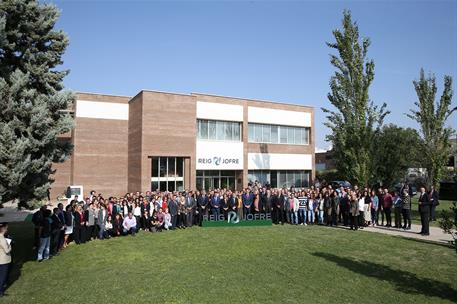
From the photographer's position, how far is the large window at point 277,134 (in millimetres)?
37000

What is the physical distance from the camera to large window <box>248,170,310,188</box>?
3697 cm

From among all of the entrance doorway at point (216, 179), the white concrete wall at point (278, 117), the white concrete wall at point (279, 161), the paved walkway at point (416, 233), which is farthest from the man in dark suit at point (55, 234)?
the white concrete wall at point (278, 117)

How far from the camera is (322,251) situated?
12.5m

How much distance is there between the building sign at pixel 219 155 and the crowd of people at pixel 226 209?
13.7m

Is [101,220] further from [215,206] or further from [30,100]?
[30,100]

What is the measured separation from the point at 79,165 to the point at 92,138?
2.73 metres

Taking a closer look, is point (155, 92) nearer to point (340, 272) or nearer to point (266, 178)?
point (266, 178)

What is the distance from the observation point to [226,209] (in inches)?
753

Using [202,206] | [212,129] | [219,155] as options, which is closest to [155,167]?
[219,155]

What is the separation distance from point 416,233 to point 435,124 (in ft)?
29.4

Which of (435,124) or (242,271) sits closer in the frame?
(242,271)

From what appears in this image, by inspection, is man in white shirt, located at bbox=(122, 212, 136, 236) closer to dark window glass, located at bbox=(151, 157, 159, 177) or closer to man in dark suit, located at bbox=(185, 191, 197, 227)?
man in dark suit, located at bbox=(185, 191, 197, 227)

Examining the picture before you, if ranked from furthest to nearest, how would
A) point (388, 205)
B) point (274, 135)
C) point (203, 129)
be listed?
point (274, 135) → point (203, 129) → point (388, 205)

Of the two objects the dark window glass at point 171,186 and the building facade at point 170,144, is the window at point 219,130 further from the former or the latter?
the dark window glass at point 171,186
